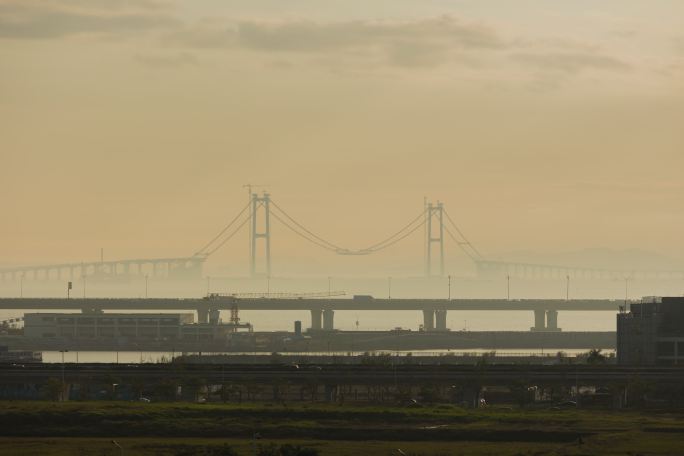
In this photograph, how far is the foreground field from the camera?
55.2 metres

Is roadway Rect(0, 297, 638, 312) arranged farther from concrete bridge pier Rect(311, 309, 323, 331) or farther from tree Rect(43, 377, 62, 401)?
tree Rect(43, 377, 62, 401)

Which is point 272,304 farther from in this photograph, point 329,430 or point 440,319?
point 329,430

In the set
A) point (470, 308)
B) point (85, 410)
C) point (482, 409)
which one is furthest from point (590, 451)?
point (470, 308)

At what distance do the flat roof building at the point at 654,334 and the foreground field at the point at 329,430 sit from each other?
21.1 metres

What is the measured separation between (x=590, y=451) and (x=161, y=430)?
52.3 ft

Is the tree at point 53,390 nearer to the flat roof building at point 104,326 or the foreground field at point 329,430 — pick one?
the foreground field at point 329,430

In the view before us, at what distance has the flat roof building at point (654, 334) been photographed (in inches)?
3455

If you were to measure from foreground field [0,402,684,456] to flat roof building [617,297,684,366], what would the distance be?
21066 millimetres

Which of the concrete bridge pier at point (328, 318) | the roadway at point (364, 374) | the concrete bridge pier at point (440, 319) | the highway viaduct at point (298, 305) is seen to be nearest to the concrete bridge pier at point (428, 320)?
the highway viaduct at point (298, 305)

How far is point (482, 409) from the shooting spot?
6888cm

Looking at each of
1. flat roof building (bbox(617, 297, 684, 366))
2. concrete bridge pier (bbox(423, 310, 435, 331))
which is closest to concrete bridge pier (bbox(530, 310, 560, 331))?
concrete bridge pier (bbox(423, 310, 435, 331))

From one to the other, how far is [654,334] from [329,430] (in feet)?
107

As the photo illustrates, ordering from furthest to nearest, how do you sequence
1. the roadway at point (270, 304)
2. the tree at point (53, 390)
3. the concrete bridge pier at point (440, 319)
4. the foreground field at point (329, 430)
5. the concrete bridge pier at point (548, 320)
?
the concrete bridge pier at point (548, 320) → the concrete bridge pier at point (440, 319) → the roadway at point (270, 304) → the tree at point (53, 390) → the foreground field at point (329, 430)

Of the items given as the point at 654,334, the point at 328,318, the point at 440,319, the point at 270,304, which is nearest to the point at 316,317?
the point at 328,318
